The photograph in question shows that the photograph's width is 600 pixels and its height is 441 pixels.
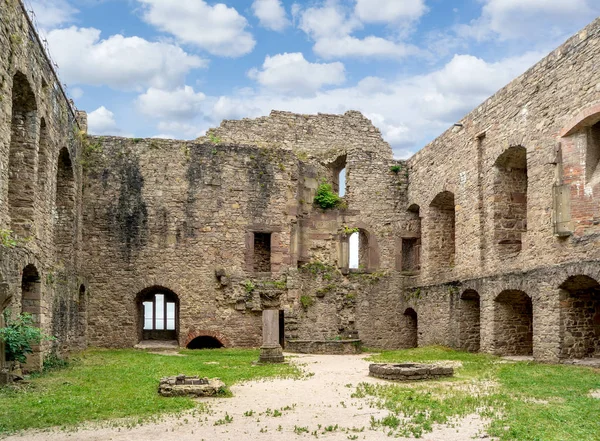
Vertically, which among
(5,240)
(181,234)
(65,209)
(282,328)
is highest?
(65,209)

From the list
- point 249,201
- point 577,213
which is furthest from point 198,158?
point 577,213

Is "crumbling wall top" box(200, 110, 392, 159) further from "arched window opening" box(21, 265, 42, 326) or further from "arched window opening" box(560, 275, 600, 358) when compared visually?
"arched window opening" box(21, 265, 42, 326)

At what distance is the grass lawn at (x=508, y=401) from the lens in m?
7.51

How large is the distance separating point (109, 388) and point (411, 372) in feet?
17.9

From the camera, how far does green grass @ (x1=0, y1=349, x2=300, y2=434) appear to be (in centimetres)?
828

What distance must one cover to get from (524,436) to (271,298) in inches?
562

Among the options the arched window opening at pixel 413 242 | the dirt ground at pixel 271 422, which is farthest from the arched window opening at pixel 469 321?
the dirt ground at pixel 271 422

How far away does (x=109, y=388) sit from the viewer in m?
10.8

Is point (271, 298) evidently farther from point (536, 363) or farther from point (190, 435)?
point (190, 435)

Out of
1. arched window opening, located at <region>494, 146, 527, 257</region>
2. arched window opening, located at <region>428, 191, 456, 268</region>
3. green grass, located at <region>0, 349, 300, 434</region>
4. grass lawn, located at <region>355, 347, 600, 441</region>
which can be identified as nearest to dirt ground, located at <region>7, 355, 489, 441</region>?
grass lawn, located at <region>355, 347, 600, 441</region>

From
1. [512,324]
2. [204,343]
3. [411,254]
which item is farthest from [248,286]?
[512,324]

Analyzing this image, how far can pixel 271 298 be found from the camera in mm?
20938

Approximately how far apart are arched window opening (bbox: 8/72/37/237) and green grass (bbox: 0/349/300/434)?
127 inches

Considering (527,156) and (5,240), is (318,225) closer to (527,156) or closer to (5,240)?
(527,156)
